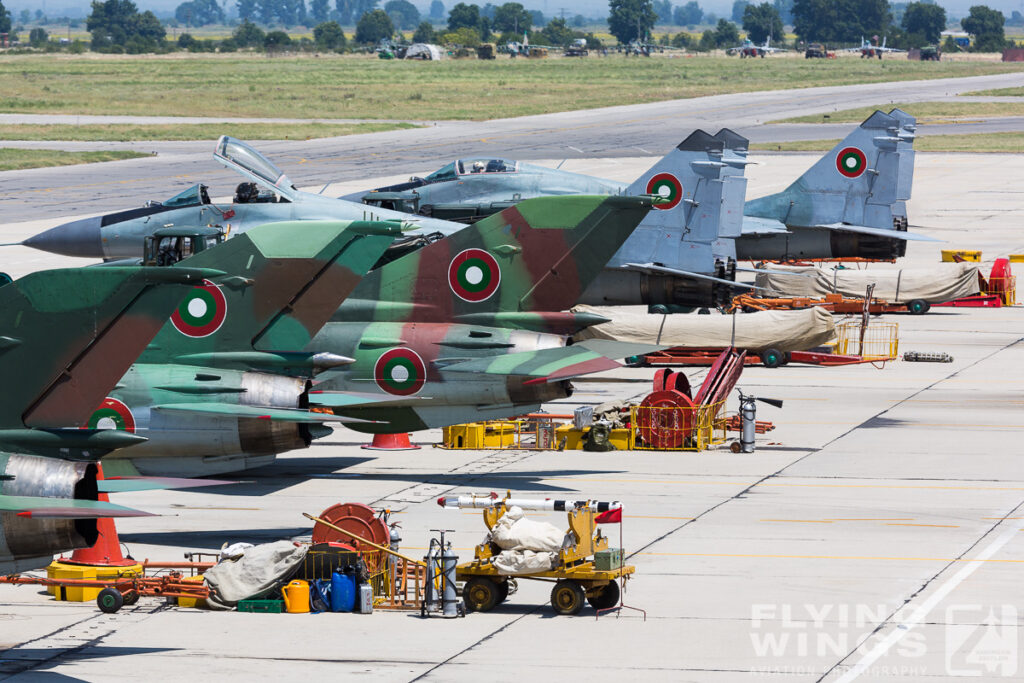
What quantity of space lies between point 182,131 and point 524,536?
304ft

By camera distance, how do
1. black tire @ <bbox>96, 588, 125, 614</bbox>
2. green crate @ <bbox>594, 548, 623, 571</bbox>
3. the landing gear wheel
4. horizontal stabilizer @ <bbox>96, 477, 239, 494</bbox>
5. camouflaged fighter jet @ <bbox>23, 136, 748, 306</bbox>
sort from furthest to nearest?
camouflaged fighter jet @ <bbox>23, 136, 748, 306</bbox>, the landing gear wheel, black tire @ <bbox>96, 588, 125, 614</bbox>, green crate @ <bbox>594, 548, 623, 571</bbox>, horizontal stabilizer @ <bbox>96, 477, 239, 494</bbox>

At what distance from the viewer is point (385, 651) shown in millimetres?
16922

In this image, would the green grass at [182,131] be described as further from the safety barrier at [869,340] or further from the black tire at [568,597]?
the black tire at [568,597]

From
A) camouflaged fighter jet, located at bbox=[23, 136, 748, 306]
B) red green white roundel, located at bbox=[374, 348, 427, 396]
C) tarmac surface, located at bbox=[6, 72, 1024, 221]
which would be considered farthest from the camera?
tarmac surface, located at bbox=[6, 72, 1024, 221]

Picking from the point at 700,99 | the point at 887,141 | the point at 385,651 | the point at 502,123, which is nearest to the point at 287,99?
the point at 502,123

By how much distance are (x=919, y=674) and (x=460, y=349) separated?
1194 cm

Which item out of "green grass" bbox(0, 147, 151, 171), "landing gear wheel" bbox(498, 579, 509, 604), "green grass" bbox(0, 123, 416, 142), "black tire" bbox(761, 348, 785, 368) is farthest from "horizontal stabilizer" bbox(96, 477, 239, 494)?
"green grass" bbox(0, 123, 416, 142)

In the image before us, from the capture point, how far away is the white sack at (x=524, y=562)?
60.0 feet

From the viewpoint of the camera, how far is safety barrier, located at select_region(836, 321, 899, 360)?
39.4m

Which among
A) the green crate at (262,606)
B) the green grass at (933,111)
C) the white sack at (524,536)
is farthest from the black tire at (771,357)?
the green grass at (933,111)

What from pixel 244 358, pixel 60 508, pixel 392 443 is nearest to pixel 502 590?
pixel 60 508

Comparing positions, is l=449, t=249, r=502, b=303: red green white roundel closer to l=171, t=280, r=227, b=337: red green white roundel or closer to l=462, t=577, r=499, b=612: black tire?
l=171, t=280, r=227, b=337: red green white roundel

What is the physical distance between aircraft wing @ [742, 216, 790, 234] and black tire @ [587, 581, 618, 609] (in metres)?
28.9

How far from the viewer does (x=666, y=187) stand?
3734cm
